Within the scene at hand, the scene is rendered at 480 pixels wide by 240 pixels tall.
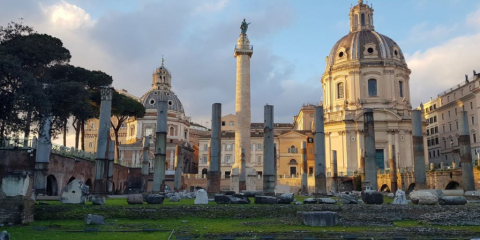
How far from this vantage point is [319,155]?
85.8ft

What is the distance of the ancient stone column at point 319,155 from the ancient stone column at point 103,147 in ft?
41.9

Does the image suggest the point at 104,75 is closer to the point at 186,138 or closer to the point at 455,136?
the point at 186,138

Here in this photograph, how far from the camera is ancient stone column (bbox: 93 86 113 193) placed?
2445 centimetres

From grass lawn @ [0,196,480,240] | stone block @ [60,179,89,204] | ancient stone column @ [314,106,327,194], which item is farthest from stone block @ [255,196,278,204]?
stone block @ [60,179,89,204]

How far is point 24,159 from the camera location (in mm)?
26797

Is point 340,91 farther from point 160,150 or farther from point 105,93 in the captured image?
point 105,93

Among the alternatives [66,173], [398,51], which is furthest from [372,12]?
[66,173]

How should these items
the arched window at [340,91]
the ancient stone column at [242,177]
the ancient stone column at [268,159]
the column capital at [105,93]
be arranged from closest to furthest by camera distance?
the column capital at [105,93] → the ancient stone column at [268,159] → the ancient stone column at [242,177] → the arched window at [340,91]

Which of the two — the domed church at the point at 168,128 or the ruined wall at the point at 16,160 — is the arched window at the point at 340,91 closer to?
the domed church at the point at 168,128

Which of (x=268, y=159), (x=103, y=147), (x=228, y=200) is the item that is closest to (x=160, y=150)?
(x=103, y=147)

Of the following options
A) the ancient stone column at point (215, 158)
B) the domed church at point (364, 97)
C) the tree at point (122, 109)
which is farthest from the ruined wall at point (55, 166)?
the domed church at point (364, 97)

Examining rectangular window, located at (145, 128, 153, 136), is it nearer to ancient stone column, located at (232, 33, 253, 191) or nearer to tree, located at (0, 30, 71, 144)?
ancient stone column, located at (232, 33, 253, 191)

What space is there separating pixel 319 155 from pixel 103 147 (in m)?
13.2

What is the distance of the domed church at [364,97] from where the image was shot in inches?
2098
